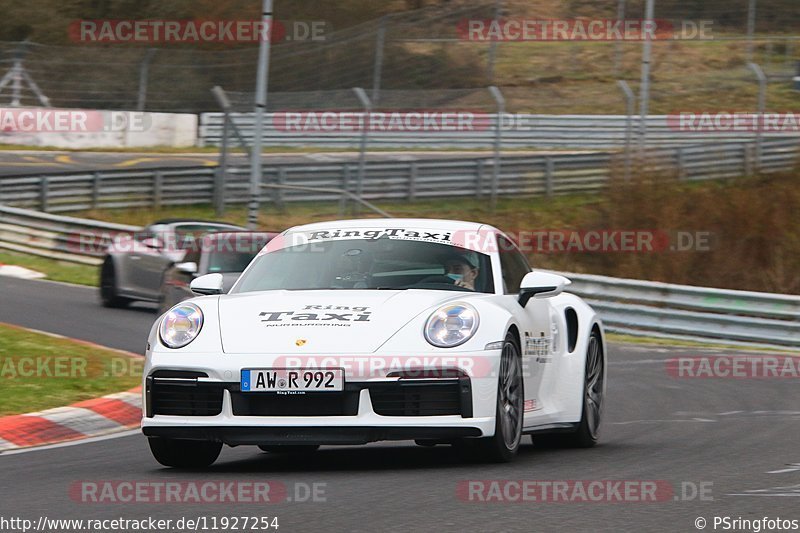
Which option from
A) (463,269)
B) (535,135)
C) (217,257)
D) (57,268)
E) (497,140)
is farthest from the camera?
(535,135)

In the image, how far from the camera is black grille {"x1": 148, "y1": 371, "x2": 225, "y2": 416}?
7.03 metres

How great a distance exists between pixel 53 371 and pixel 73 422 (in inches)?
81.8

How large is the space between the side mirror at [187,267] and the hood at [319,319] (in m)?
6.66

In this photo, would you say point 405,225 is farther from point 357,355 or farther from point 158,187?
point 158,187

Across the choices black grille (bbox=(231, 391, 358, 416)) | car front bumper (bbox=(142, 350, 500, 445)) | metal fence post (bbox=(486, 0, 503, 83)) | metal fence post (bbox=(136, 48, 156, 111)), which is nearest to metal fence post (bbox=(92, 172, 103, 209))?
metal fence post (bbox=(136, 48, 156, 111))

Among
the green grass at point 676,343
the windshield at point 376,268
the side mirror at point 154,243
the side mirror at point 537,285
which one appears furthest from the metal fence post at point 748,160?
the windshield at point 376,268

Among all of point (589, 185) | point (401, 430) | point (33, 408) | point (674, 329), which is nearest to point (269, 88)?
point (589, 185)

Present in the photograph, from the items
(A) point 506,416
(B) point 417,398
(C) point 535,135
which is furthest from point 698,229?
(B) point 417,398

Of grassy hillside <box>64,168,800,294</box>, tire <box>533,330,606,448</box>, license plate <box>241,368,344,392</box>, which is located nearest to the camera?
license plate <box>241,368,344,392</box>

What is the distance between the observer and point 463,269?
26.5ft

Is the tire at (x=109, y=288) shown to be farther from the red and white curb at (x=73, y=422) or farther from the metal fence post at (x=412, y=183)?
the red and white curb at (x=73, y=422)

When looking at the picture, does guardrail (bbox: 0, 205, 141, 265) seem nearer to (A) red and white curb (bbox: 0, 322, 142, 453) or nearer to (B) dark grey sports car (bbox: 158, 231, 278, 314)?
(B) dark grey sports car (bbox: 158, 231, 278, 314)

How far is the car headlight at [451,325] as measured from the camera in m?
7.12

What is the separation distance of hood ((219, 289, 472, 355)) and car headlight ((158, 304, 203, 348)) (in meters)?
0.13
